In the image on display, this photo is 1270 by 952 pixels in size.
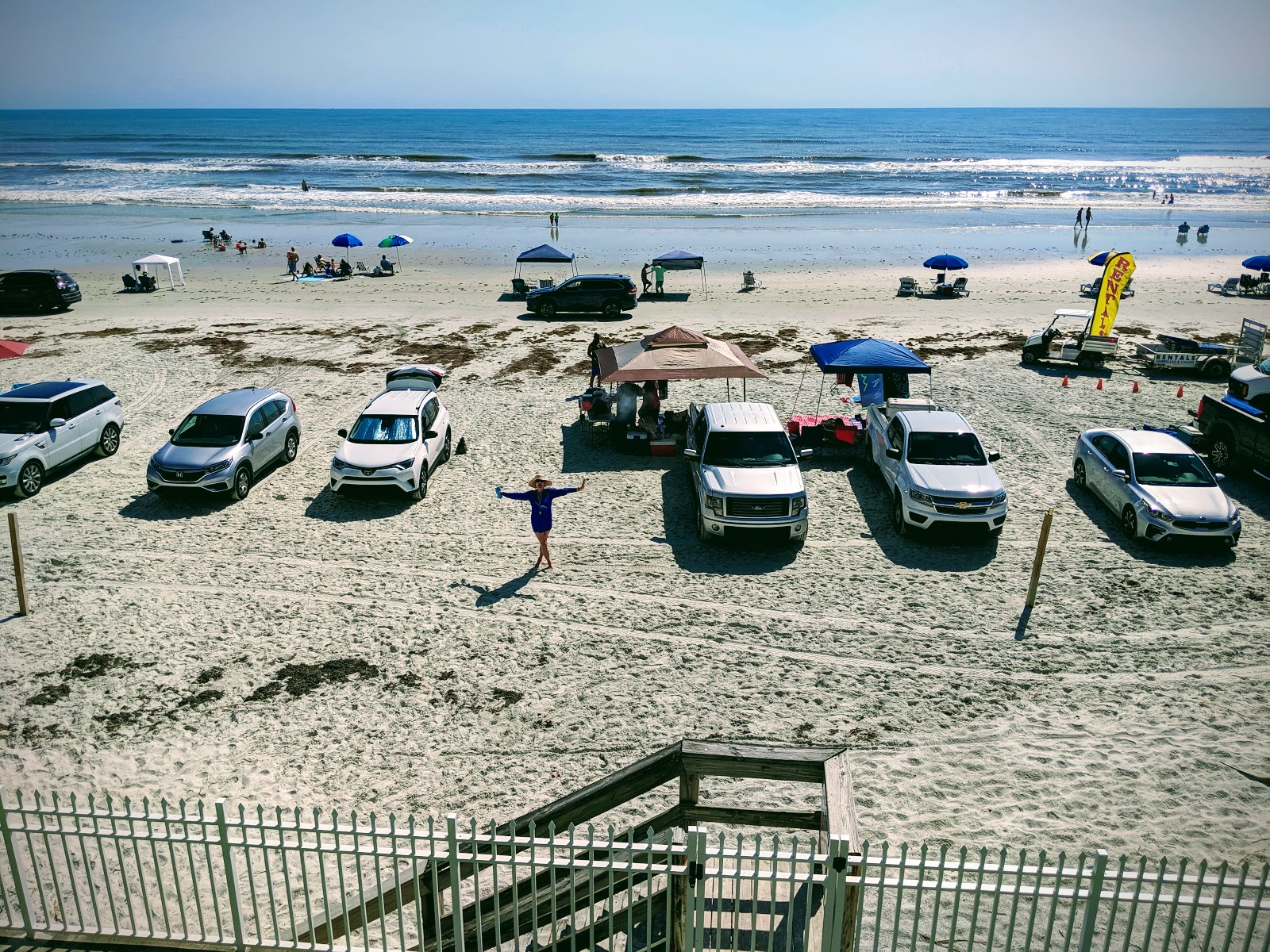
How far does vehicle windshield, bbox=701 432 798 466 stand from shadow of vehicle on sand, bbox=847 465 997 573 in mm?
1903

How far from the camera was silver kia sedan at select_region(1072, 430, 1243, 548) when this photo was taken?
13961mm

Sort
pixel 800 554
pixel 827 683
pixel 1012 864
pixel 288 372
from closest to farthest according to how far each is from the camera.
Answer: pixel 1012 864, pixel 827 683, pixel 800 554, pixel 288 372

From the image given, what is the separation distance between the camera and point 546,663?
1130 cm

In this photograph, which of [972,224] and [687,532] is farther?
[972,224]

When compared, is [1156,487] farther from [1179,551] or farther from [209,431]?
[209,431]

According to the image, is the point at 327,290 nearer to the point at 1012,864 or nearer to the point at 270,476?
the point at 270,476

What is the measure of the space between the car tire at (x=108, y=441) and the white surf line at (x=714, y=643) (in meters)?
6.05

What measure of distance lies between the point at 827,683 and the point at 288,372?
18.6 meters

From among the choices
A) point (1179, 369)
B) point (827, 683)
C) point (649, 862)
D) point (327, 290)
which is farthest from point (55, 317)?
point (1179, 369)

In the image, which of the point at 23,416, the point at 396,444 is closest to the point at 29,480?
the point at 23,416

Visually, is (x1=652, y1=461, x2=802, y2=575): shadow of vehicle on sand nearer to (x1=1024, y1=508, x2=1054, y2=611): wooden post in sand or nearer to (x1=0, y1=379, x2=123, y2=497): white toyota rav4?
(x1=1024, y1=508, x2=1054, y2=611): wooden post in sand

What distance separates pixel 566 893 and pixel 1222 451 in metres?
17.0

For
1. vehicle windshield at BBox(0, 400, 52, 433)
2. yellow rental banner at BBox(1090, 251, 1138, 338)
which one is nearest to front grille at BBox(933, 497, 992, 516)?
yellow rental banner at BBox(1090, 251, 1138, 338)

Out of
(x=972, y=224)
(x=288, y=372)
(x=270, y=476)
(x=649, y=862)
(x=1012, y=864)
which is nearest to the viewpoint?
(x=649, y=862)
